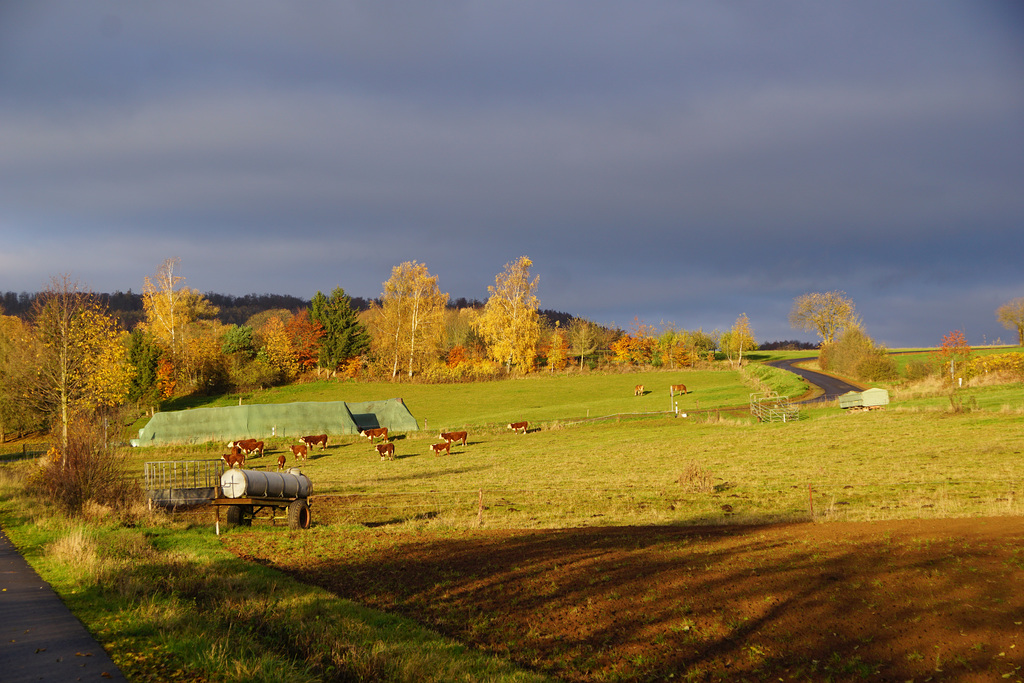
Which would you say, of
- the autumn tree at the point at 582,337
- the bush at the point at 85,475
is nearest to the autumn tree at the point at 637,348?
the autumn tree at the point at 582,337

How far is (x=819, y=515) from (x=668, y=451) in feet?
54.8

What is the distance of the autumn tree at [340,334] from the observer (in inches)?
3573

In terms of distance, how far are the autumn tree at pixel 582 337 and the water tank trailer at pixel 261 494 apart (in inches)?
3202

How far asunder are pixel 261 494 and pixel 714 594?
516 inches

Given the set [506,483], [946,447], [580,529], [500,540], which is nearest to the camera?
[500,540]

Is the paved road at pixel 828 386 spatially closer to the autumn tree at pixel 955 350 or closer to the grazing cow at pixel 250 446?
the autumn tree at pixel 955 350

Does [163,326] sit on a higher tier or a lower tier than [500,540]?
higher

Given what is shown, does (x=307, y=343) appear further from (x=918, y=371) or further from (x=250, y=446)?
(x=918, y=371)

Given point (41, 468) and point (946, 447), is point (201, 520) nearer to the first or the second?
point (41, 468)

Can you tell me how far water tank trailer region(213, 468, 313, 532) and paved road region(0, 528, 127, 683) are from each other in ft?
21.0

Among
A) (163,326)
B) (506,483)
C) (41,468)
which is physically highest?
(163,326)

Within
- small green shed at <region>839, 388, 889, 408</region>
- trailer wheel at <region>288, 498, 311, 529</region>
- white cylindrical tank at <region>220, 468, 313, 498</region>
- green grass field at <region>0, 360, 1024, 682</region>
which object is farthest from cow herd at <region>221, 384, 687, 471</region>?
small green shed at <region>839, 388, 889, 408</region>

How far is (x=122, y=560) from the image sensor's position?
1407cm

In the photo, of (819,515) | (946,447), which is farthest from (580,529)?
(946,447)
